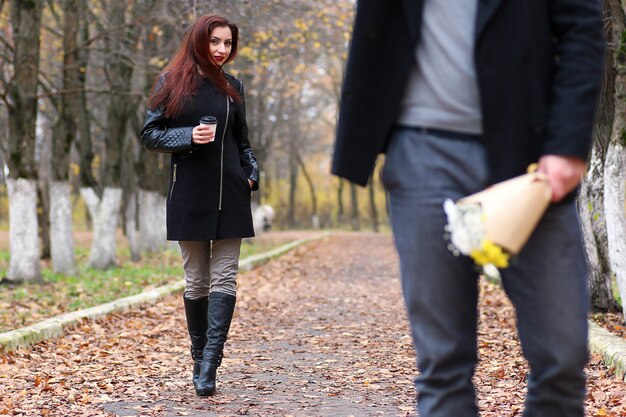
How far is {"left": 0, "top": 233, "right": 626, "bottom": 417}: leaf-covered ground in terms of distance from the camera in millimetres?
5539

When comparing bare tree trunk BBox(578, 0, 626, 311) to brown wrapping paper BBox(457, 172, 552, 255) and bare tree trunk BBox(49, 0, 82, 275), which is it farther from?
bare tree trunk BBox(49, 0, 82, 275)

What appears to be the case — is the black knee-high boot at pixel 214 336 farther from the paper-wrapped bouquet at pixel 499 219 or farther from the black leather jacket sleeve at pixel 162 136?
the paper-wrapped bouquet at pixel 499 219

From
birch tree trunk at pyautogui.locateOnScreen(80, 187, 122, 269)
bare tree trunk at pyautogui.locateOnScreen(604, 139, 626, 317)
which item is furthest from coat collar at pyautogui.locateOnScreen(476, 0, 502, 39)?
birch tree trunk at pyautogui.locateOnScreen(80, 187, 122, 269)

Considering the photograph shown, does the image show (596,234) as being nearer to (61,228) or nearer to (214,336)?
(214,336)

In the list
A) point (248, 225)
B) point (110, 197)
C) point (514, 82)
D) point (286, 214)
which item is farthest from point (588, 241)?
point (286, 214)

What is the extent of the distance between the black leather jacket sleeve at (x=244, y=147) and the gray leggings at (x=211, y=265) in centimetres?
41

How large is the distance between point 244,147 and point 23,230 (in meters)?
8.75

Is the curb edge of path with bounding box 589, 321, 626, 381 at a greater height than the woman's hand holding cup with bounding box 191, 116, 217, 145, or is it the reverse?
the woman's hand holding cup with bounding box 191, 116, 217, 145

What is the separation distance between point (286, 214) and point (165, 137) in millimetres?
53942

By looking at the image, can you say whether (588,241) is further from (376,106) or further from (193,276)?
(376,106)

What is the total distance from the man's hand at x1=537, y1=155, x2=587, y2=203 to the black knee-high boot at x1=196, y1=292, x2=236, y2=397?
3409 mm

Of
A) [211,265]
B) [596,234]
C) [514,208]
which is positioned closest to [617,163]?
[596,234]

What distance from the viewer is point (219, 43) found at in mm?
5641

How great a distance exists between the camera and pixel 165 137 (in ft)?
18.2
